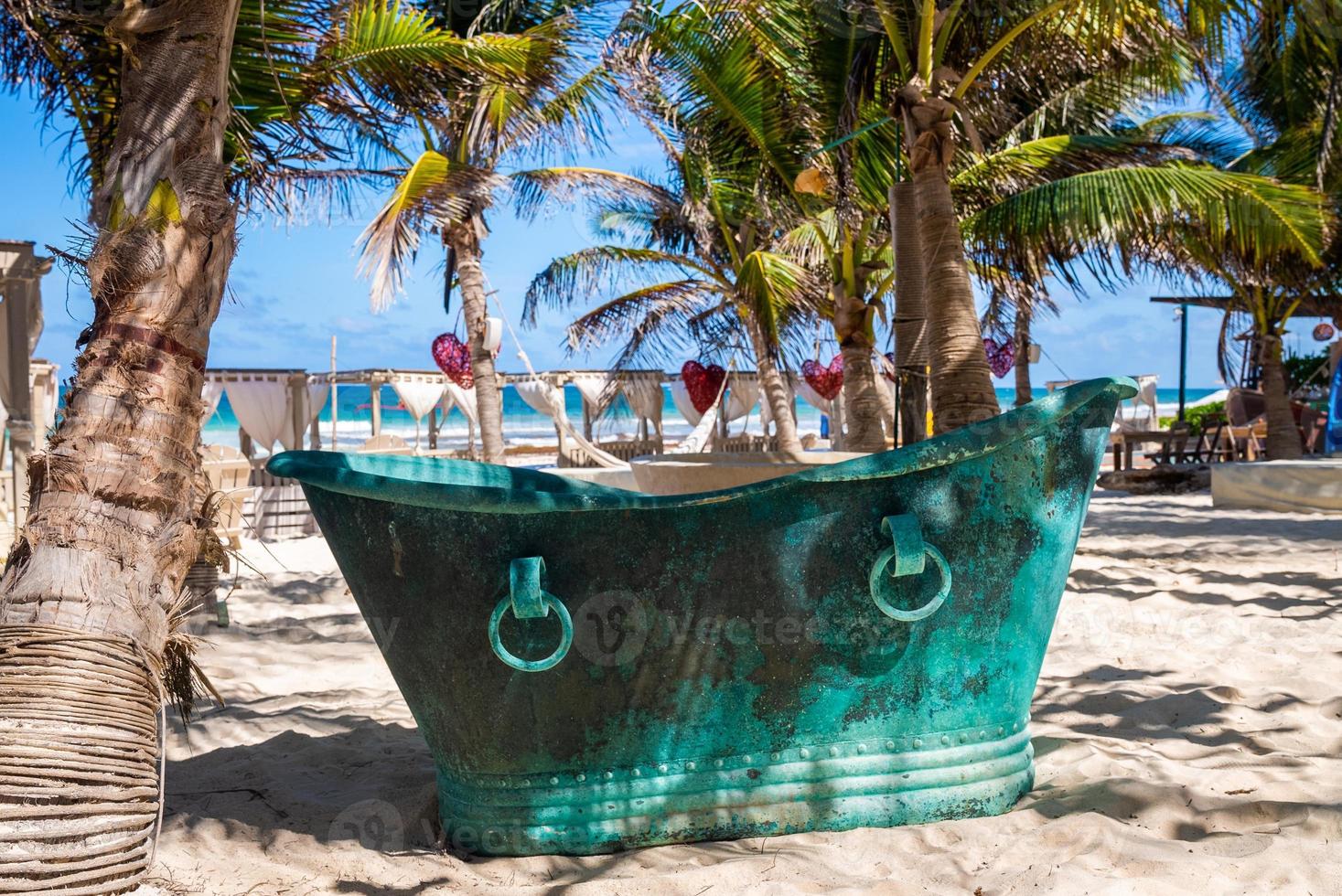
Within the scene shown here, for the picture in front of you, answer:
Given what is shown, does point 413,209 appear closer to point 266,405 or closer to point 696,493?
point 696,493

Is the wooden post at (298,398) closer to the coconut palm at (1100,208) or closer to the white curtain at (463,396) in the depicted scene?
the white curtain at (463,396)

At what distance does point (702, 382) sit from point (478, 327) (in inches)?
311

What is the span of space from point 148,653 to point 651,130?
27.6ft

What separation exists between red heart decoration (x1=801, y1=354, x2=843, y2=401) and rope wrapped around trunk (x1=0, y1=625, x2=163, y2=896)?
14.2 meters

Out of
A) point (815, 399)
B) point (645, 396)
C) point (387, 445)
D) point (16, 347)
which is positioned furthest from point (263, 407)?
point (815, 399)

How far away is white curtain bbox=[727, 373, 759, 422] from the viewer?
1853 centimetres

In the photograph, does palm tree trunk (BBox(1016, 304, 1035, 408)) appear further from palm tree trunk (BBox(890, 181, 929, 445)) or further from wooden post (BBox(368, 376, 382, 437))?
wooden post (BBox(368, 376, 382, 437))

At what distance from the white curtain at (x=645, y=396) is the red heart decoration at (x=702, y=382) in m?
1.54

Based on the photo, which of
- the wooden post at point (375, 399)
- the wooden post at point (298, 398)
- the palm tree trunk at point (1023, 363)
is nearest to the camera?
the wooden post at point (298, 398)

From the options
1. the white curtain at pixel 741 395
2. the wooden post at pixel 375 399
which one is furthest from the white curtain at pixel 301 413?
the white curtain at pixel 741 395

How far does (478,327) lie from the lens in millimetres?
8086

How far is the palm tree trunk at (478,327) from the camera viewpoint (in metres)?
8.04

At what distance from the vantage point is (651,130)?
9.42 m

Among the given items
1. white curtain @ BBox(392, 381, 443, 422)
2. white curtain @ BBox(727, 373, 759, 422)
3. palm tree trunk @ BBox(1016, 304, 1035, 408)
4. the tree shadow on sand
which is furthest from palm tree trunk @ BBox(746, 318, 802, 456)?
white curtain @ BBox(392, 381, 443, 422)
